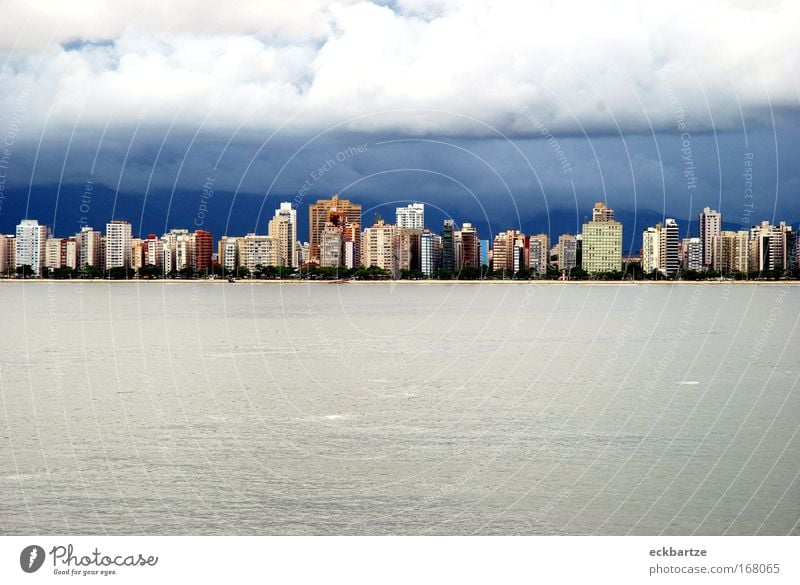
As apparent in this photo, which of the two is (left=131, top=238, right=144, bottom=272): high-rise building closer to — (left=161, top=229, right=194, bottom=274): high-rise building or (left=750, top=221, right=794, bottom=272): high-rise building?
(left=161, top=229, right=194, bottom=274): high-rise building

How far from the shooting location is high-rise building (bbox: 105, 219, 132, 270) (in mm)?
129375

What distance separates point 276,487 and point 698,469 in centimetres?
608

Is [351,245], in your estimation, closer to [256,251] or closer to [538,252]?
[256,251]

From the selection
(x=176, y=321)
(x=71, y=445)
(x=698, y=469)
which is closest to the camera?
(x=698, y=469)

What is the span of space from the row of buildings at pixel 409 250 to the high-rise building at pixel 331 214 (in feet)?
10.2

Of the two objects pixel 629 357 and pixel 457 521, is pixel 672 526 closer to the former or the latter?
pixel 457 521

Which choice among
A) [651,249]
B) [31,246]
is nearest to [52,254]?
[31,246]

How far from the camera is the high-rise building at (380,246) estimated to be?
121 meters

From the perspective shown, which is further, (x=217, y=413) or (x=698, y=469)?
(x=217, y=413)

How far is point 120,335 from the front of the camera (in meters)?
42.4

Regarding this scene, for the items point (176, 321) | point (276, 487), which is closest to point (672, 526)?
point (276, 487)

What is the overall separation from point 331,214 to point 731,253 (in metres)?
54.6

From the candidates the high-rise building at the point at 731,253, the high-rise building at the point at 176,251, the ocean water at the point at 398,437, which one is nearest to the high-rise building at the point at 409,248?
the high-rise building at the point at 176,251
